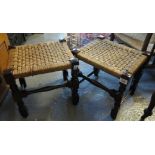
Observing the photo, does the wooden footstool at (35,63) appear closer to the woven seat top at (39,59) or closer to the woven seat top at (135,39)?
the woven seat top at (39,59)

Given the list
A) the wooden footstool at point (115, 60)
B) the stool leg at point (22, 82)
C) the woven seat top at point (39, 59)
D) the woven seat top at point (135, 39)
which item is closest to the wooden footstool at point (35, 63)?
the woven seat top at point (39, 59)

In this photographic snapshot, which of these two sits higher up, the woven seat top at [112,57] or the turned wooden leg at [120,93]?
the woven seat top at [112,57]

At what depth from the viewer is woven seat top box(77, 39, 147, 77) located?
992 millimetres

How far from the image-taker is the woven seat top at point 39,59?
0.97 meters

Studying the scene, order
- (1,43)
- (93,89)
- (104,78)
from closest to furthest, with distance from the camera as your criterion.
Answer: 1. (1,43)
2. (93,89)
3. (104,78)

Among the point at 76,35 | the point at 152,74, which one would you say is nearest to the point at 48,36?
the point at 76,35

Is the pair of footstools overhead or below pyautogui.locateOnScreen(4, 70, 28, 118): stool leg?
overhead

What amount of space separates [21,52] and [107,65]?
60 centimetres

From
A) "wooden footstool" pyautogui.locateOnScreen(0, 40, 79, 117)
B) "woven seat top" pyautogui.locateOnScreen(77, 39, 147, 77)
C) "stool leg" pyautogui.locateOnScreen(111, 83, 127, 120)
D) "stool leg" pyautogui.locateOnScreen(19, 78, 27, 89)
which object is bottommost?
"stool leg" pyautogui.locateOnScreen(19, 78, 27, 89)

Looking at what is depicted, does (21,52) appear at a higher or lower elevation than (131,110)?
higher

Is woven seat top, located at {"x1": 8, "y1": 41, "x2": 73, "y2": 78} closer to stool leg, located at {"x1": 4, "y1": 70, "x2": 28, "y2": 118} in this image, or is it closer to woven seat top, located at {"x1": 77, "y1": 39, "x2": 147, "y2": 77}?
stool leg, located at {"x1": 4, "y1": 70, "x2": 28, "y2": 118}

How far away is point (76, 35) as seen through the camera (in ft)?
6.73

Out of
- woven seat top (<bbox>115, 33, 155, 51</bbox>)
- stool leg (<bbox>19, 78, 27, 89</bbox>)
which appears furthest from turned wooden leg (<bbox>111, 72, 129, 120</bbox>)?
stool leg (<bbox>19, 78, 27, 89</bbox>)

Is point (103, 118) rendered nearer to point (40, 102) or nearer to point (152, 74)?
point (40, 102)
